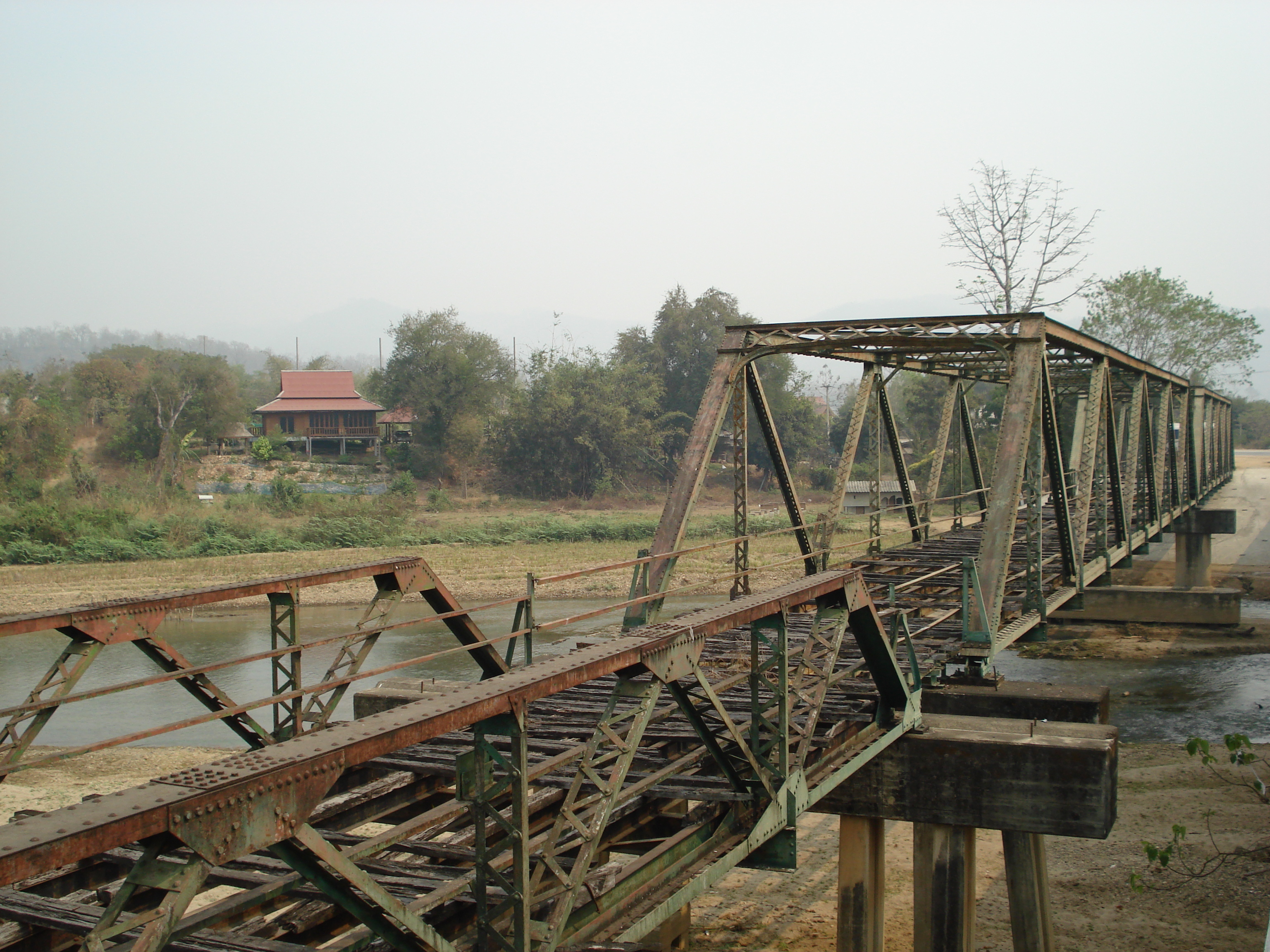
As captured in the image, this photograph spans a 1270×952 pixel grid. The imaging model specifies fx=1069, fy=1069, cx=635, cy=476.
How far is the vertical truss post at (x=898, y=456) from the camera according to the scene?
15.2 metres

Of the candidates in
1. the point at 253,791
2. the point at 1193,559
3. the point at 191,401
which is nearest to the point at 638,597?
the point at 253,791

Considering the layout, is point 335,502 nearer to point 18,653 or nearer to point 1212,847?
point 18,653

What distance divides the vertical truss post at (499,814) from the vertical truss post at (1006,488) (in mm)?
7021

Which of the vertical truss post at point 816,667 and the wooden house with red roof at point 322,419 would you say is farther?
the wooden house with red roof at point 322,419

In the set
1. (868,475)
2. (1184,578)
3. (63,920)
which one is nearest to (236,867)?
(63,920)

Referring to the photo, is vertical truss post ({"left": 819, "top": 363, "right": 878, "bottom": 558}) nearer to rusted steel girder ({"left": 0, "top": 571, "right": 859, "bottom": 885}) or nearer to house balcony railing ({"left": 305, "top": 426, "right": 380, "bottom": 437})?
rusted steel girder ({"left": 0, "top": 571, "right": 859, "bottom": 885})

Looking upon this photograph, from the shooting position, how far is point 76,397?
6225 cm

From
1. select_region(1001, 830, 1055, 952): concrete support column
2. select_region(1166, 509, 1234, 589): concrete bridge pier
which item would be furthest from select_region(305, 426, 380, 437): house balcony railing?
select_region(1001, 830, 1055, 952): concrete support column

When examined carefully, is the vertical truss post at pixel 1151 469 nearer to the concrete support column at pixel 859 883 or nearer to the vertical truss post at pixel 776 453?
the vertical truss post at pixel 776 453

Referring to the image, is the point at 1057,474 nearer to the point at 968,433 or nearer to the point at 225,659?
the point at 968,433

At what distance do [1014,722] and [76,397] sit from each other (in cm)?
6460

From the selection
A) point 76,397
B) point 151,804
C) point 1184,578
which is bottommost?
point 1184,578

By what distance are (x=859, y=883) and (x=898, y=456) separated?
959 cm

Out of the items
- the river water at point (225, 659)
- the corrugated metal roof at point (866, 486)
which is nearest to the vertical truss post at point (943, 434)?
the river water at point (225, 659)
